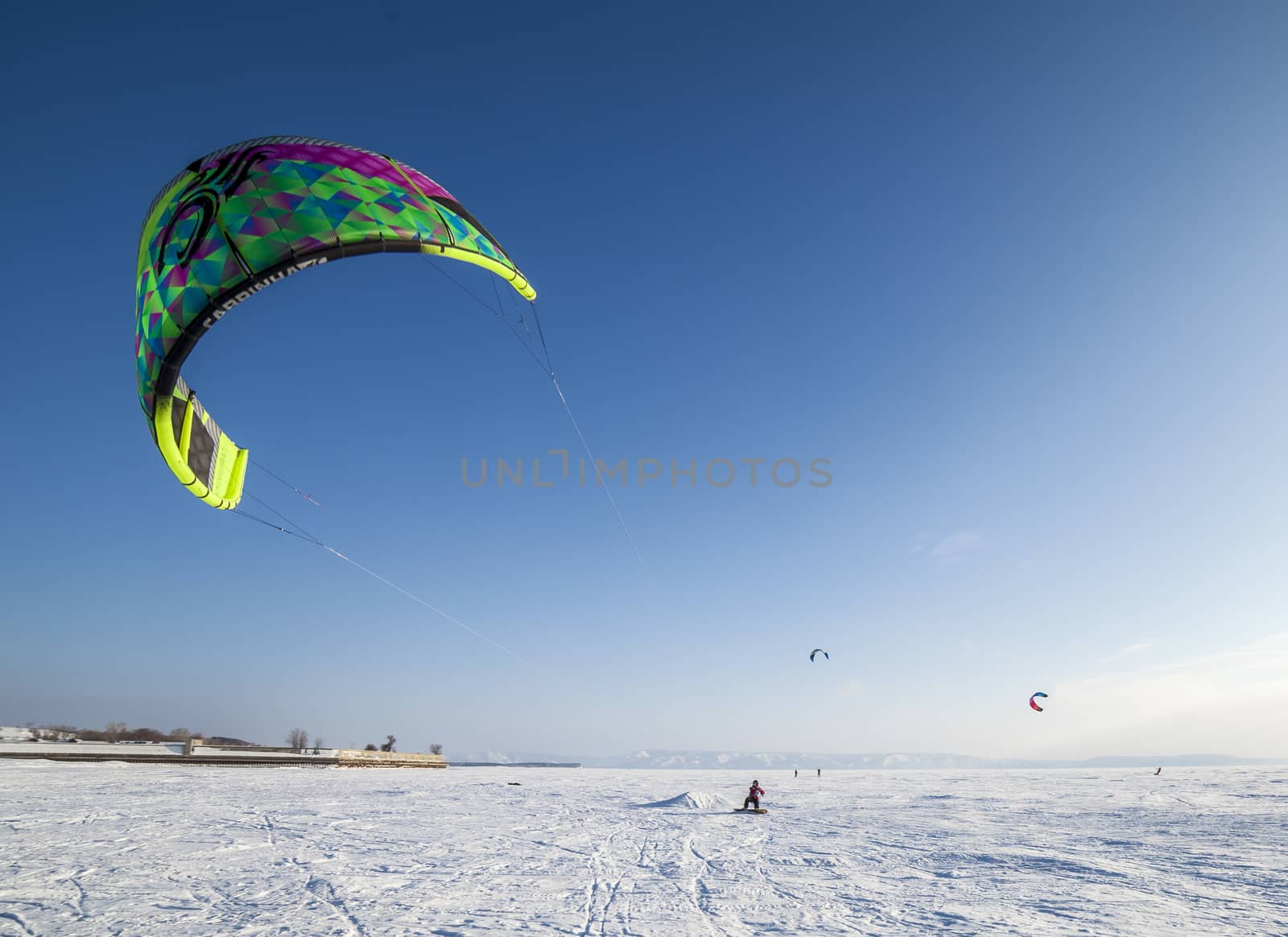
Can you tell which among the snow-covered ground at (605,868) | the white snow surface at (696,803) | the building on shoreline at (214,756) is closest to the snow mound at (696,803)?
the white snow surface at (696,803)

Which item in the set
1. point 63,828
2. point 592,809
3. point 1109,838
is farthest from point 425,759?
point 1109,838

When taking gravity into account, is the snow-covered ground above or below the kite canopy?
below

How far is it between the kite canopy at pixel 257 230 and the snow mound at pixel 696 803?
56.8 ft

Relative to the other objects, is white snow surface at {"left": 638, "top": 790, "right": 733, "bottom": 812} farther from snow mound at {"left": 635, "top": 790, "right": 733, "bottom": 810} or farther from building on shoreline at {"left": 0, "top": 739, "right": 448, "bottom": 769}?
building on shoreline at {"left": 0, "top": 739, "right": 448, "bottom": 769}

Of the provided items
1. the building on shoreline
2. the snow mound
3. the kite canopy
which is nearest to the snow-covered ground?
the snow mound

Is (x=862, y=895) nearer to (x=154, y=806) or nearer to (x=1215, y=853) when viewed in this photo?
(x=1215, y=853)

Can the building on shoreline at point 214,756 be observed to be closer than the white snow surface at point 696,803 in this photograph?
No

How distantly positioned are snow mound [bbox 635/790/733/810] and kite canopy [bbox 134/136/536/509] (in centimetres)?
1732

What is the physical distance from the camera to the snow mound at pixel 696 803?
19156 millimetres

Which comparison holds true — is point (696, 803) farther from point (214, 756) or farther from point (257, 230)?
point (214, 756)

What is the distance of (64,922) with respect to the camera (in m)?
6.29

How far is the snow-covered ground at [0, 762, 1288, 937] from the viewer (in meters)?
6.80

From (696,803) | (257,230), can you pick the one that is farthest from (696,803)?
(257,230)

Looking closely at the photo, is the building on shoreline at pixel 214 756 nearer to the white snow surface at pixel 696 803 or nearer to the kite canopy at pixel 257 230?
the white snow surface at pixel 696 803
